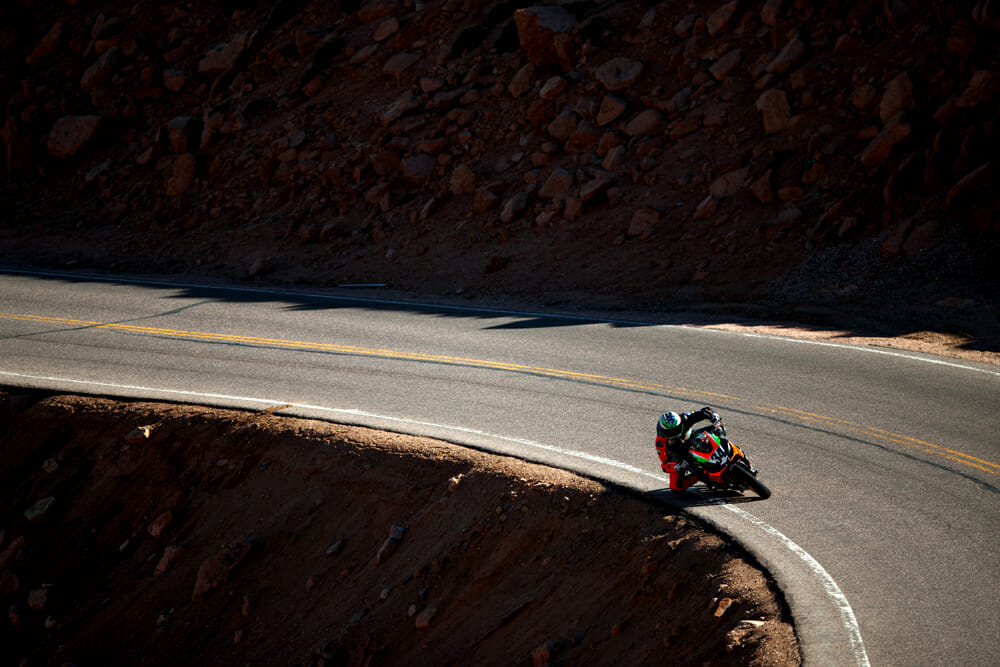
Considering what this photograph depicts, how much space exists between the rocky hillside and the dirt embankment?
9462 millimetres

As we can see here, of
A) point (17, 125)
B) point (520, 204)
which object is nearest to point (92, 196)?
point (17, 125)

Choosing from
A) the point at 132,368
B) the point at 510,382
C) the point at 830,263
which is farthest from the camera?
the point at 830,263

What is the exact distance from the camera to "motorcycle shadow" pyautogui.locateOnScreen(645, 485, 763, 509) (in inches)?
328

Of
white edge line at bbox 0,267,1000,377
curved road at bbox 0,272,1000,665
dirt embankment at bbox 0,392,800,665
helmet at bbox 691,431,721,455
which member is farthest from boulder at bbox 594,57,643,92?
helmet at bbox 691,431,721,455

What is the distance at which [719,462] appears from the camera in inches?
325

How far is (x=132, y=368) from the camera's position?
562 inches

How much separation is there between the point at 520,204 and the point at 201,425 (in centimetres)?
1236

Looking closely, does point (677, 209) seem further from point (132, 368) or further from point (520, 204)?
point (132, 368)

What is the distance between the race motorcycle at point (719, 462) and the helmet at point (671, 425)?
20 centimetres

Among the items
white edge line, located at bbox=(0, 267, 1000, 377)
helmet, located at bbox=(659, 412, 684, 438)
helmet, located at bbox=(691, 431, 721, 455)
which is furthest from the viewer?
white edge line, located at bbox=(0, 267, 1000, 377)

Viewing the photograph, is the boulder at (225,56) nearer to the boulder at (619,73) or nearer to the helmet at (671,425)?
the boulder at (619,73)

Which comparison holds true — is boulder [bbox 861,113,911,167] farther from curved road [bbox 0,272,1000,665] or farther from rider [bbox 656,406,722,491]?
rider [bbox 656,406,722,491]

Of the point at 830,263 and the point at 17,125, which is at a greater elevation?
the point at 17,125

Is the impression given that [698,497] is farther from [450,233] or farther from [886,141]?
[450,233]
